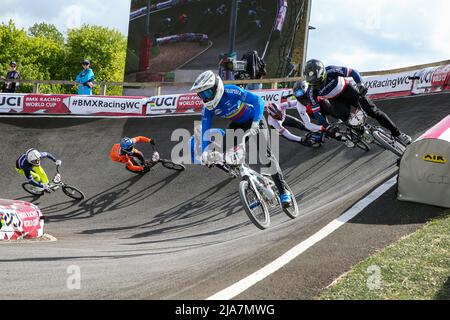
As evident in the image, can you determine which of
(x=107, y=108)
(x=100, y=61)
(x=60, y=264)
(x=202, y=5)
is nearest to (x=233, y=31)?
(x=202, y=5)

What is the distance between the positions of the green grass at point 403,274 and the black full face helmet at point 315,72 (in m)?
5.35

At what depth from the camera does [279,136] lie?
54.5 feet

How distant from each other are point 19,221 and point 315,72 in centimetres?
706

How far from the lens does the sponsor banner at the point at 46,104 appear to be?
75.6 feet

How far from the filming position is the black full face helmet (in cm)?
1154

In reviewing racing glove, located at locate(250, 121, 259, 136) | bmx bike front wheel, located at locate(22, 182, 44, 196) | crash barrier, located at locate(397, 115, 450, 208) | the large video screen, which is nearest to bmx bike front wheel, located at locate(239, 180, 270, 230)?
racing glove, located at locate(250, 121, 259, 136)

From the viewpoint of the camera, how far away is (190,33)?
31.0 m

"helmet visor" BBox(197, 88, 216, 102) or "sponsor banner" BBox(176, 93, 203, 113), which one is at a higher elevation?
"sponsor banner" BBox(176, 93, 203, 113)

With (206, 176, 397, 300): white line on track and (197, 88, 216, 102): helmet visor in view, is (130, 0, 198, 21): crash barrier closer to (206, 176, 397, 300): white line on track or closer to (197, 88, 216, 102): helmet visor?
(206, 176, 397, 300): white line on track

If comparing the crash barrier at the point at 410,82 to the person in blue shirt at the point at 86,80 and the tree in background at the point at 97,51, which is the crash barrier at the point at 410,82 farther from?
the tree in background at the point at 97,51

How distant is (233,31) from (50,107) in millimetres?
10832

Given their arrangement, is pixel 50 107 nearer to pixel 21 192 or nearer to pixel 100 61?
pixel 21 192

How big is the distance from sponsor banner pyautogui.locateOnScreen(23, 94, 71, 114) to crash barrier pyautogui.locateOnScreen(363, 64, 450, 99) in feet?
41.9

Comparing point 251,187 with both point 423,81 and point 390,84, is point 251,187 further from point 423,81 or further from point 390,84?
point 390,84
